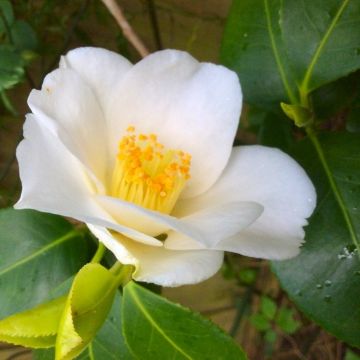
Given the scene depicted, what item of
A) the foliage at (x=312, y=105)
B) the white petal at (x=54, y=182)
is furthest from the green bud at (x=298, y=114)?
the white petal at (x=54, y=182)

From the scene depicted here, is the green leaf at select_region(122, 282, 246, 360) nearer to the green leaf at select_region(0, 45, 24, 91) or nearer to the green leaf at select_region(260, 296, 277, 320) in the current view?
the green leaf at select_region(0, 45, 24, 91)

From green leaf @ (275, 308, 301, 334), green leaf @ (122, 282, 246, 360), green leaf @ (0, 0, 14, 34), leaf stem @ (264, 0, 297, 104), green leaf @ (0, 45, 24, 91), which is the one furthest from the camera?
green leaf @ (275, 308, 301, 334)

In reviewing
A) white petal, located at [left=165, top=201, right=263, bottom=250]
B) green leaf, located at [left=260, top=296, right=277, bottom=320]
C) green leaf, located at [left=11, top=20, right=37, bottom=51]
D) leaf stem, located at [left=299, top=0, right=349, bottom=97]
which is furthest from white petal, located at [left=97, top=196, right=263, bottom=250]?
green leaf, located at [left=260, top=296, right=277, bottom=320]

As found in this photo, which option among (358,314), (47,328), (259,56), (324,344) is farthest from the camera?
(324,344)

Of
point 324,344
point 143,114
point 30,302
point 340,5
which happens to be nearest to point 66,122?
point 143,114

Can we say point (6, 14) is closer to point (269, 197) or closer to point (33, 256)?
point (33, 256)

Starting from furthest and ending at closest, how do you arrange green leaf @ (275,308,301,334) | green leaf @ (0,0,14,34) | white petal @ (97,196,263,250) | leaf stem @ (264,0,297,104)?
green leaf @ (275,308,301,334), green leaf @ (0,0,14,34), leaf stem @ (264,0,297,104), white petal @ (97,196,263,250)

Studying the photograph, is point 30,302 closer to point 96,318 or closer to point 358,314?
point 96,318
